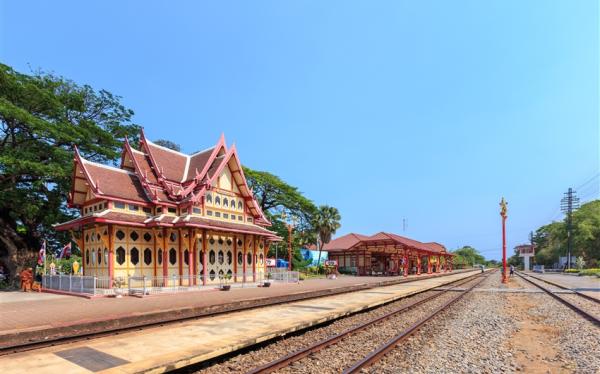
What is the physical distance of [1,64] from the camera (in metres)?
24.7

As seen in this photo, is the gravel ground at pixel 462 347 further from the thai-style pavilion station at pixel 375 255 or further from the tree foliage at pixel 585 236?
the tree foliage at pixel 585 236

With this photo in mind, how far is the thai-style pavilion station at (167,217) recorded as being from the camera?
22047 millimetres

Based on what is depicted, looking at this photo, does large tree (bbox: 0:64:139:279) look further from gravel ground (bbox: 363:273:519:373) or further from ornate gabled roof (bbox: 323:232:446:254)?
ornate gabled roof (bbox: 323:232:446:254)

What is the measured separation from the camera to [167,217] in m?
23.7

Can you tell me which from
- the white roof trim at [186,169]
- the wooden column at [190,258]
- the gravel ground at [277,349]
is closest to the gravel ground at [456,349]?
the gravel ground at [277,349]

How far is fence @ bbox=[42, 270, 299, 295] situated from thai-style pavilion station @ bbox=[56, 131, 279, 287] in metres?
0.20

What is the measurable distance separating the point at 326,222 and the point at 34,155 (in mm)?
32771

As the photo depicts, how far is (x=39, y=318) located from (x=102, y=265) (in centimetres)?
1069

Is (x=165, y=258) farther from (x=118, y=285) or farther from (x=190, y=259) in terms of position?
(x=118, y=285)

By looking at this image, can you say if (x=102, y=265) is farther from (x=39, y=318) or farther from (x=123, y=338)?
(x=123, y=338)

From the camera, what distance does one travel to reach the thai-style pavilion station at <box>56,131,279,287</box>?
22047mm

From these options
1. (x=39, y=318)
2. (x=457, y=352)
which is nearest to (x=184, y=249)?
(x=39, y=318)

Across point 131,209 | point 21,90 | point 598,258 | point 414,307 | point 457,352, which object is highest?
point 21,90

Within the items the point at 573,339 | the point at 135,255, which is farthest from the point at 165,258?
the point at 573,339
